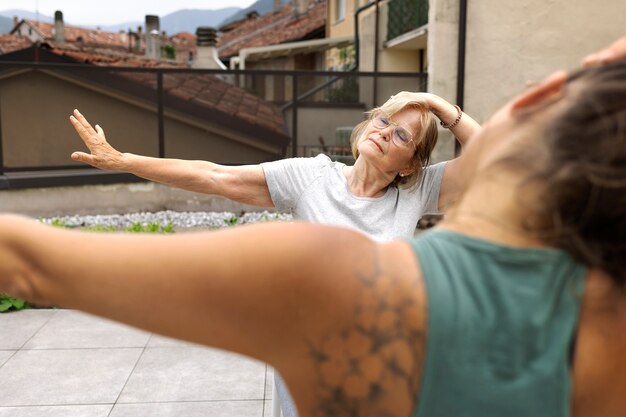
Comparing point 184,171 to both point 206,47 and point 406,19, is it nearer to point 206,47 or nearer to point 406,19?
point 406,19

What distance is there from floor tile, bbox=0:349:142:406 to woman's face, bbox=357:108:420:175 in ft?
8.50

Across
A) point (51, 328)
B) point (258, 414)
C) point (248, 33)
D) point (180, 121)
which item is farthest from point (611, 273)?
point (248, 33)

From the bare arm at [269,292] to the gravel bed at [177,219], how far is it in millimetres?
7361

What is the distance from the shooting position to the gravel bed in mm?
8469

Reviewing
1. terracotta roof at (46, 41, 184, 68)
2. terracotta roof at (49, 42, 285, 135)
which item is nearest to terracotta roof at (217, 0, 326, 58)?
terracotta roof at (46, 41, 184, 68)

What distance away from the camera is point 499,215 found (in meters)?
0.87

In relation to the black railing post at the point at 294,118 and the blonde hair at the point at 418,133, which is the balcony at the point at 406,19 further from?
the blonde hair at the point at 418,133

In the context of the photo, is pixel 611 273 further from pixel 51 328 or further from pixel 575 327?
pixel 51 328

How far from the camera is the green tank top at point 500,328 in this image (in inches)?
33.0

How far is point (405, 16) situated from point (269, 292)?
46.1 ft

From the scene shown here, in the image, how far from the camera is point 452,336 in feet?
2.75

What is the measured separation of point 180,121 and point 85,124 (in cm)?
724

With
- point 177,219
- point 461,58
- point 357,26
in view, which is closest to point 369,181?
point 461,58

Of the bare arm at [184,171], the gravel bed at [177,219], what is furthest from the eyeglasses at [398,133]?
the gravel bed at [177,219]
